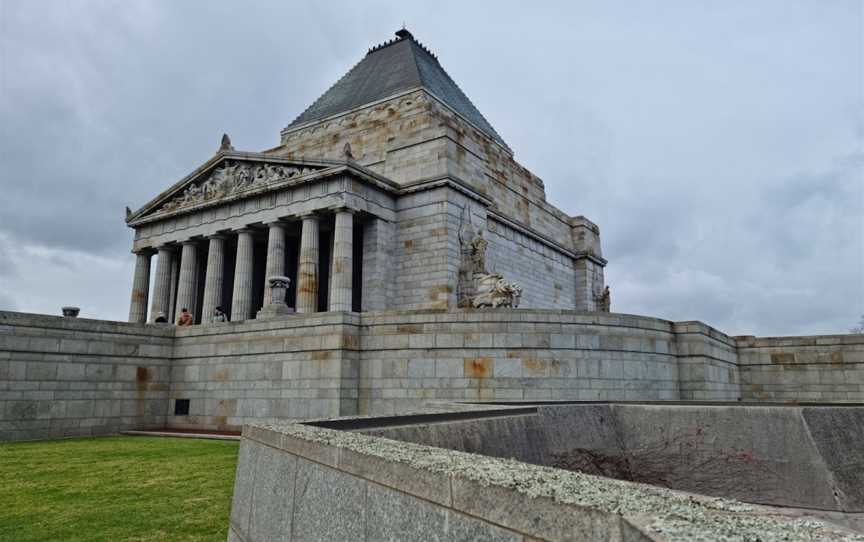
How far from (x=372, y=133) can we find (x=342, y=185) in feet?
25.4

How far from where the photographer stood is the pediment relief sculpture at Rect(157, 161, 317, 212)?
29.5m

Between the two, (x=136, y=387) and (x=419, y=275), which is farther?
(x=419, y=275)

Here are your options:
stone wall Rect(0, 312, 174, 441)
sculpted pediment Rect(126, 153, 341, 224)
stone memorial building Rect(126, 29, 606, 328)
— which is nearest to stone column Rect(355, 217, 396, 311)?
stone memorial building Rect(126, 29, 606, 328)

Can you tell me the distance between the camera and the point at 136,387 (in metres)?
19.7

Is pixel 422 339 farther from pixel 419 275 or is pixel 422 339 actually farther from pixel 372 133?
pixel 372 133

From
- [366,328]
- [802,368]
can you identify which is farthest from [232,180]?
[802,368]

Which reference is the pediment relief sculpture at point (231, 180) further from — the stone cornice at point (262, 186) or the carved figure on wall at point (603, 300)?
the carved figure on wall at point (603, 300)

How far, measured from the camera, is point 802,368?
19828mm

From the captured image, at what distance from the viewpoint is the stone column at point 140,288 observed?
35.2 metres

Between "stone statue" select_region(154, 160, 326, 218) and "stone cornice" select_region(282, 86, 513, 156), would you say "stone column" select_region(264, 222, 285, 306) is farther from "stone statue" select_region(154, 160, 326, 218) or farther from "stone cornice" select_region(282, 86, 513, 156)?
"stone cornice" select_region(282, 86, 513, 156)

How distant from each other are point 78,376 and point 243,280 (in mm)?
12281

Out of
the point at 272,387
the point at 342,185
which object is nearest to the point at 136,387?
the point at 272,387

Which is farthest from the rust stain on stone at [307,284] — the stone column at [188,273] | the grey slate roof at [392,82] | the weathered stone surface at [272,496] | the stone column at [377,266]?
the weathered stone surface at [272,496]

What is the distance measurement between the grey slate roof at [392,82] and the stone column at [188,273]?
1150cm
